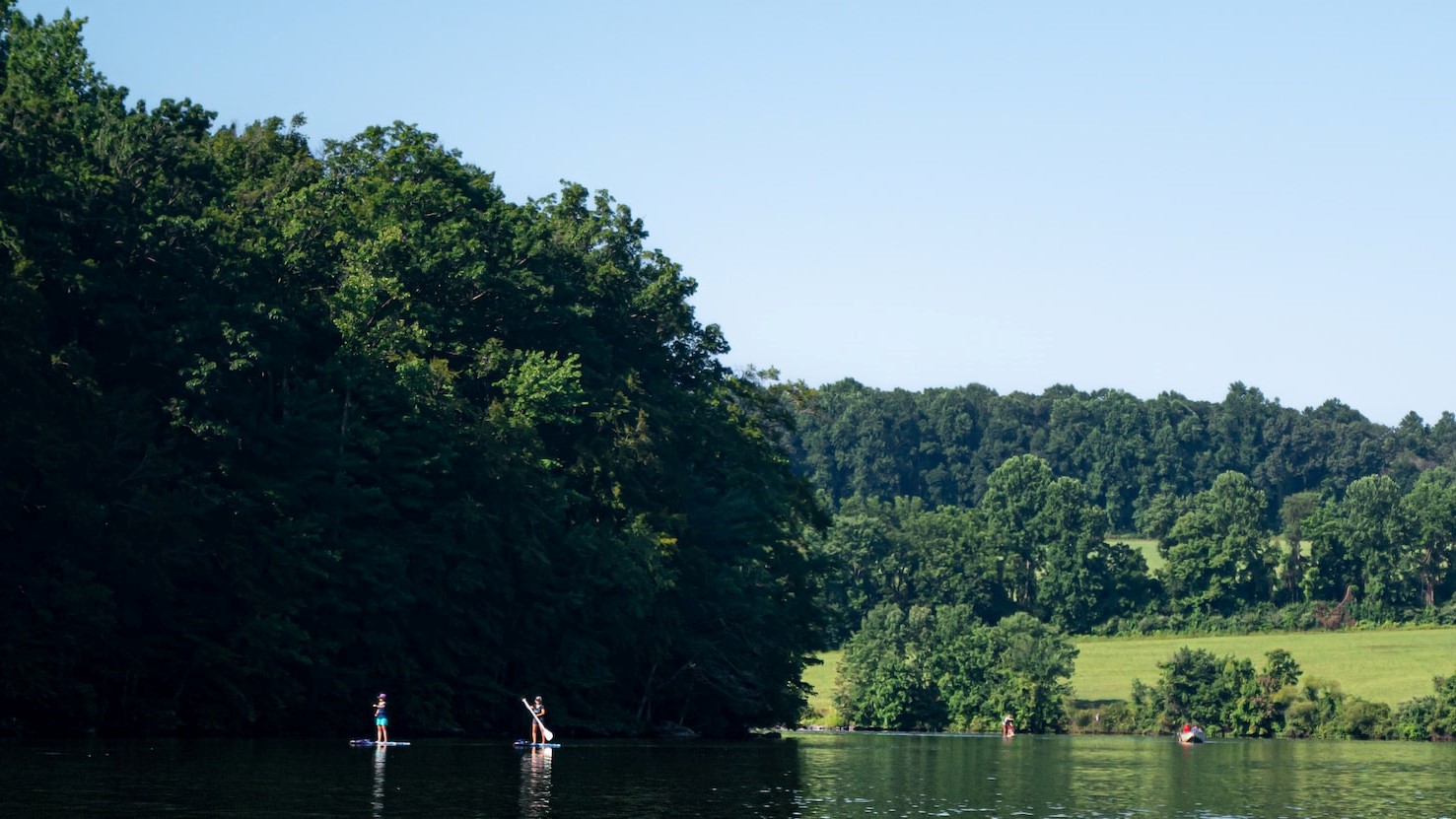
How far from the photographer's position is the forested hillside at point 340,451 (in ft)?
193

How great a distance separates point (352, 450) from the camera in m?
71.5

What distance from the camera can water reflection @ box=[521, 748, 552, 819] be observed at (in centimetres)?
3484

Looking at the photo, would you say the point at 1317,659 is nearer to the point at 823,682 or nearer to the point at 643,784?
the point at 823,682

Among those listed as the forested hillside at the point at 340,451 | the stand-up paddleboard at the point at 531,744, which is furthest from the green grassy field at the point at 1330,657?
the stand-up paddleboard at the point at 531,744

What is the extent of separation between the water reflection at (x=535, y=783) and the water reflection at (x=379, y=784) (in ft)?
8.82

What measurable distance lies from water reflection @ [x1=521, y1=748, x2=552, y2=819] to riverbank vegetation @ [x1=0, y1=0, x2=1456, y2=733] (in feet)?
34.4

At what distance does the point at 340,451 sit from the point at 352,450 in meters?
1.81

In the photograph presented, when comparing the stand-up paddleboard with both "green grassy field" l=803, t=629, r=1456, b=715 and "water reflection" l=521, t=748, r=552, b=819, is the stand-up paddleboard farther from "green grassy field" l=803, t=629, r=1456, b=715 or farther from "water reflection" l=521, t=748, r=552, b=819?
"green grassy field" l=803, t=629, r=1456, b=715

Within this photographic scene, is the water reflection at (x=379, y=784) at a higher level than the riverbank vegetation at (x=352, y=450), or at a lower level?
Result: lower

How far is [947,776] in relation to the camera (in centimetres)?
5600

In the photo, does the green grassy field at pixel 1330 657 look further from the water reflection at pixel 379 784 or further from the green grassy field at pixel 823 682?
the water reflection at pixel 379 784

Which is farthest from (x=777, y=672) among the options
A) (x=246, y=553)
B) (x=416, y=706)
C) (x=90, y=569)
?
(x=90, y=569)

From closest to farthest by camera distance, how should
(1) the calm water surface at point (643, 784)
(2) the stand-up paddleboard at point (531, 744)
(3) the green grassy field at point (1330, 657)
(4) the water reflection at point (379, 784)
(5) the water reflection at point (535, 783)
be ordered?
(4) the water reflection at point (379, 784), (1) the calm water surface at point (643, 784), (5) the water reflection at point (535, 783), (2) the stand-up paddleboard at point (531, 744), (3) the green grassy field at point (1330, 657)

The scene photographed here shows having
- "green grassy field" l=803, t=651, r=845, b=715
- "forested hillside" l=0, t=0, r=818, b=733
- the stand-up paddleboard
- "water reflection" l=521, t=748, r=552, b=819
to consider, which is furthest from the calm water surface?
"green grassy field" l=803, t=651, r=845, b=715
